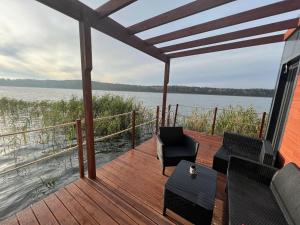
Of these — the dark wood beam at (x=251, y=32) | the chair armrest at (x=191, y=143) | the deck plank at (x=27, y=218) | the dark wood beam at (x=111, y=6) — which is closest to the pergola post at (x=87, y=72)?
the dark wood beam at (x=111, y=6)

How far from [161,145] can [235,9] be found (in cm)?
226

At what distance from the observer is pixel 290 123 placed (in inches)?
92.9

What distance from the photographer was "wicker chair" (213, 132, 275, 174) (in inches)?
101

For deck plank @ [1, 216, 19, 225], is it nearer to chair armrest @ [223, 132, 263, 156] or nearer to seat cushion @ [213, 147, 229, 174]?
seat cushion @ [213, 147, 229, 174]

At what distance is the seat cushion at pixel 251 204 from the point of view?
4.34 feet

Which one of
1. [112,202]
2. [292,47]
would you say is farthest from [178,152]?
[292,47]

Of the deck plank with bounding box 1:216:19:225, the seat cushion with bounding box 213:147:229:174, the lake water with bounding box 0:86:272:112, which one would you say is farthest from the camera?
the lake water with bounding box 0:86:272:112

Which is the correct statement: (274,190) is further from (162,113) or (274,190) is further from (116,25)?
(162,113)

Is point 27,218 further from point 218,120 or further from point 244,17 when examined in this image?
point 218,120

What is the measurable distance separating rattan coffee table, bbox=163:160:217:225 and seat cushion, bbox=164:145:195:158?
69cm

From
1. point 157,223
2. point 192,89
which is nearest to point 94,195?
point 157,223

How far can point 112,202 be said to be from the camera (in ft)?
6.61

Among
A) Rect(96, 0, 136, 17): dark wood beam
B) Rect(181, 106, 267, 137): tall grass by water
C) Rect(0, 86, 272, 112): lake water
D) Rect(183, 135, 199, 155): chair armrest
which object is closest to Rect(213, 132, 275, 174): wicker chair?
Rect(183, 135, 199, 155): chair armrest

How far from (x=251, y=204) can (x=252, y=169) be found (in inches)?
24.1
